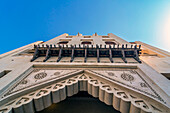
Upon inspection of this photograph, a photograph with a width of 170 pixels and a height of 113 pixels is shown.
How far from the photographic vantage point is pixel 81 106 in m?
7.07

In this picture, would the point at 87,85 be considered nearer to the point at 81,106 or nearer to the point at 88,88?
the point at 88,88

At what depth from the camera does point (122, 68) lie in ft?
19.6

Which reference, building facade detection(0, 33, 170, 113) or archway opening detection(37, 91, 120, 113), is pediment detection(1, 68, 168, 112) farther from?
archway opening detection(37, 91, 120, 113)

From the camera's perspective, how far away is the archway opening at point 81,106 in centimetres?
664

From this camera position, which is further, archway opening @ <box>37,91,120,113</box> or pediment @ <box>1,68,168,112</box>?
archway opening @ <box>37,91,120,113</box>

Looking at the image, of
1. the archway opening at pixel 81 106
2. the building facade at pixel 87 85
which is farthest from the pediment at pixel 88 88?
the archway opening at pixel 81 106

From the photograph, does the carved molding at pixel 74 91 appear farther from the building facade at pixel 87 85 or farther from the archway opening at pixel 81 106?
the archway opening at pixel 81 106

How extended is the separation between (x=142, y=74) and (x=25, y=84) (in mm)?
6922

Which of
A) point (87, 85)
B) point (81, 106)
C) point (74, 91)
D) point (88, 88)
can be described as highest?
point (87, 85)

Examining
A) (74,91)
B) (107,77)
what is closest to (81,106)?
(74,91)

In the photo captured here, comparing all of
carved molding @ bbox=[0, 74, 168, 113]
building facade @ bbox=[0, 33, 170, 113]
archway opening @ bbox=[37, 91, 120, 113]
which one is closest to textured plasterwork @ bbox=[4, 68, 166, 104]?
building facade @ bbox=[0, 33, 170, 113]

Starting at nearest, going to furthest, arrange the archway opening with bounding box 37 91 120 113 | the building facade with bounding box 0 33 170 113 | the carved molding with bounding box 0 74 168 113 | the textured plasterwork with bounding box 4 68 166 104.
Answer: the carved molding with bounding box 0 74 168 113 < the building facade with bounding box 0 33 170 113 < the textured plasterwork with bounding box 4 68 166 104 < the archway opening with bounding box 37 91 120 113

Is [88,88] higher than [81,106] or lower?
higher

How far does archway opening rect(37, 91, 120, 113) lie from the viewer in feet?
21.8
